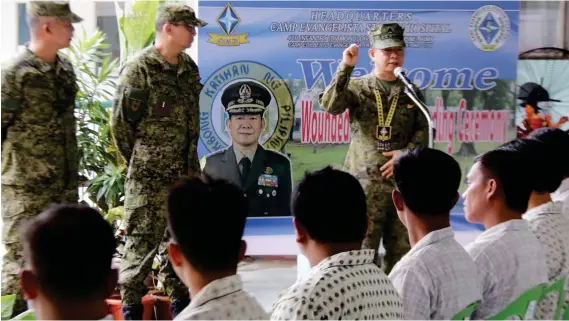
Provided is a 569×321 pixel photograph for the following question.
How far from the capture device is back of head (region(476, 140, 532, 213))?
2537mm

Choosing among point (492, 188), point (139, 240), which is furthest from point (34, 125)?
point (492, 188)

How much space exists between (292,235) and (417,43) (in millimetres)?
1471

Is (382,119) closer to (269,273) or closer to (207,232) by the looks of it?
(269,273)

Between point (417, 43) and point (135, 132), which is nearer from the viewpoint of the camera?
point (135, 132)

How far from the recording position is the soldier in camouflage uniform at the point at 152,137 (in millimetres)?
3816

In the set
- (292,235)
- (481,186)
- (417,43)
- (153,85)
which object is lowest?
(292,235)

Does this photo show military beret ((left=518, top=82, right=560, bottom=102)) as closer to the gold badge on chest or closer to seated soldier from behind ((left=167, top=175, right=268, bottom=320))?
the gold badge on chest

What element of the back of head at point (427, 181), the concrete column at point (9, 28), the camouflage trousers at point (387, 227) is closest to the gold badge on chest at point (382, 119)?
the camouflage trousers at point (387, 227)

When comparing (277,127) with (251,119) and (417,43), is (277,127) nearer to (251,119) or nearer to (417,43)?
(251,119)

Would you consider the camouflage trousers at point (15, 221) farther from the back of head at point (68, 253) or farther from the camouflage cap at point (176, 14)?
the back of head at point (68, 253)

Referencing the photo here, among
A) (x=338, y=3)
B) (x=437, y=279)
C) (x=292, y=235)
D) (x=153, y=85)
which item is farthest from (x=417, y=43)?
(x=437, y=279)

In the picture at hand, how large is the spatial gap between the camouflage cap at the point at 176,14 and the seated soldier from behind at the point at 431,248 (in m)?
1.91

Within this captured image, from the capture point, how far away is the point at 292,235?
15.8 ft

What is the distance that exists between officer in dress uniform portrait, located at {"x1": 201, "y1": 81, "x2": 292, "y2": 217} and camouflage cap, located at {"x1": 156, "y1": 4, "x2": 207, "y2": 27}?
0.88m
